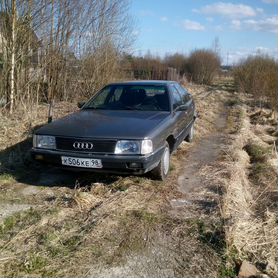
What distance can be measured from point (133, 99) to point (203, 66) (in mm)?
29822

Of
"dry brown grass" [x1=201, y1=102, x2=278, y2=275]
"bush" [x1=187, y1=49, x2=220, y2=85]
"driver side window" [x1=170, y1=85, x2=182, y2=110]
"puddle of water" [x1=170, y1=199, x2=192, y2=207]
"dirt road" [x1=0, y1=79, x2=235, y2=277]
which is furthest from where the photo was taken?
"bush" [x1=187, y1=49, x2=220, y2=85]

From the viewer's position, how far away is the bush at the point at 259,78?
17500 millimetres

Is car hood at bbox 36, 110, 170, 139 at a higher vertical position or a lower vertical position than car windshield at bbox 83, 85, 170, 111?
lower

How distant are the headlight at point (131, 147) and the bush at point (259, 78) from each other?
12.0 meters

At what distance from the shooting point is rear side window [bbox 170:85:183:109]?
22.6 feet

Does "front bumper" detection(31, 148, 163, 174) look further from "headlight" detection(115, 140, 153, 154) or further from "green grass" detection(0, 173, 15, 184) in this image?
"green grass" detection(0, 173, 15, 184)

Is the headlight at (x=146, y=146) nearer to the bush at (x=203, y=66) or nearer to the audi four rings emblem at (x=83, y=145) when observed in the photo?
the audi four rings emblem at (x=83, y=145)

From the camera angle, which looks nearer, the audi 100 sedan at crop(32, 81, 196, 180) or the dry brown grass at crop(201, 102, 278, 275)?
the dry brown grass at crop(201, 102, 278, 275)

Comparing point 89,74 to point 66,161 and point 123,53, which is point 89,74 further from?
point 66,161

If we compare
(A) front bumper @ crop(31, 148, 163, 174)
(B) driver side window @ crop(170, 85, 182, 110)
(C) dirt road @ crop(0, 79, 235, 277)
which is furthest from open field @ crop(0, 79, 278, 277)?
(B) driver side window @ crop(170, 85, 182, 110)

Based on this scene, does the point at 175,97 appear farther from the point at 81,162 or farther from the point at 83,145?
the point at 81,162

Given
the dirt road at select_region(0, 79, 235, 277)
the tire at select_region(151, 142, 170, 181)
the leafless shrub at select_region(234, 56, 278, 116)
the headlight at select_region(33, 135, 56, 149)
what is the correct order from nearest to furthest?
the dirt road at select_region(0, 79, 235, 277) < the headlight at select_region(33, 135, 56, 149) < the tire at select_region(151, 142, 170, 181) < the leafless shrub at select_region(234, 56, 278, 116)

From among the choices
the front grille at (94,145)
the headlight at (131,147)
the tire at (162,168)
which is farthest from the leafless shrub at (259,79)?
the front grille at (94,145)

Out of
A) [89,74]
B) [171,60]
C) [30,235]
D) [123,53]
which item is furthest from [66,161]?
[171,60]
